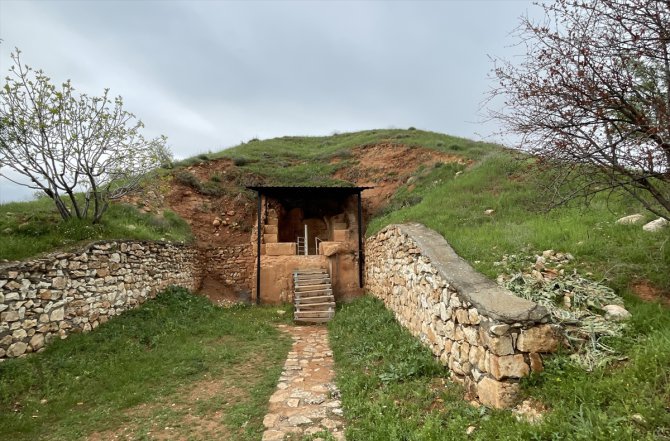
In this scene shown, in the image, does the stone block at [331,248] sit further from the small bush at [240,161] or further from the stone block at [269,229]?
the small bush at [240,161]

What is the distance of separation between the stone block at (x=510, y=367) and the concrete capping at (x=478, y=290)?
0.35 metres

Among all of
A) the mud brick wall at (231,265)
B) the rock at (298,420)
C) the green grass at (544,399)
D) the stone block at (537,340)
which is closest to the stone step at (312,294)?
the mud brick wall at (231,265)

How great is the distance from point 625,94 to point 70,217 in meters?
10.3

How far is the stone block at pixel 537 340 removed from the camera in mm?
3389

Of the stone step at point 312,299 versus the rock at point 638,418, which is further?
the stone step at point 312,299

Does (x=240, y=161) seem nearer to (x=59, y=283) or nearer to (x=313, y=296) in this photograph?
(x=313, y=296)

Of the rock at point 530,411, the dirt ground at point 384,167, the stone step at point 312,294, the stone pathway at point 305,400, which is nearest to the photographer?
the rock at point 530,411

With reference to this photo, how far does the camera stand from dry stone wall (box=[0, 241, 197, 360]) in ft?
18.5

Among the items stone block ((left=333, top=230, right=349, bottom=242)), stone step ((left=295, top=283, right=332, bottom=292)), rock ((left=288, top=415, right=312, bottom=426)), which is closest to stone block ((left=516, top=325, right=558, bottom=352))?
rock ((left=288, top=415, right=312, bottom=426))

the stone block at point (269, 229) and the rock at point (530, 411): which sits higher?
the stone block at point (269, 229)

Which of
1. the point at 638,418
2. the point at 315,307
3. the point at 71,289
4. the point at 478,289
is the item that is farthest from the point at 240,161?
the point at 638,418

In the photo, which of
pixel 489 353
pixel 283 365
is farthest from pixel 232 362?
pixel 489 353

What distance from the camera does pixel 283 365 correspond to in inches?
253

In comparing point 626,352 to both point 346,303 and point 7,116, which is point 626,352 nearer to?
point 346,303
